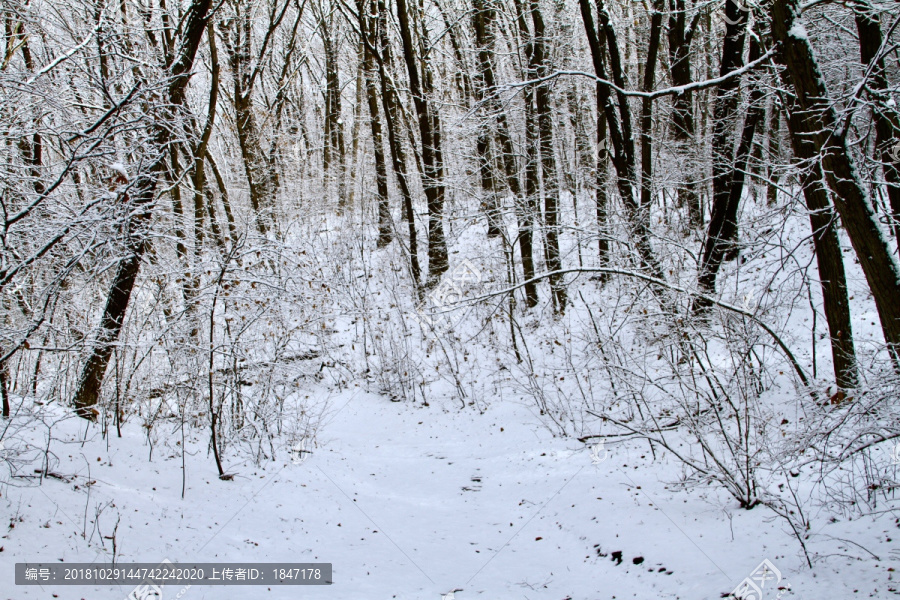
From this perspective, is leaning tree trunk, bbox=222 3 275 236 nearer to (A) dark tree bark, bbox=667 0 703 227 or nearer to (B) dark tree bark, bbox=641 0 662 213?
(B) dark tree bark, bbox=641 0 662 213

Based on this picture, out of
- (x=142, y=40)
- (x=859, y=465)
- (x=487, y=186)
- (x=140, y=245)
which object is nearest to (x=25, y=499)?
(x=140, y=245)

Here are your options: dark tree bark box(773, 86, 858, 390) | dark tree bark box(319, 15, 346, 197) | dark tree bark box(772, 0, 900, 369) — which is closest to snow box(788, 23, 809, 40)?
dark tree bark box(772, 0, 900, 369)

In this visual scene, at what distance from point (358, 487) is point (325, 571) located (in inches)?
66.2

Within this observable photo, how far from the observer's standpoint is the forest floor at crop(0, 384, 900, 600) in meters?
3.21

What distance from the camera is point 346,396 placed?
8.68m

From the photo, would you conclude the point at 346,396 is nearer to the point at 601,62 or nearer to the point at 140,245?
the point at 140,245

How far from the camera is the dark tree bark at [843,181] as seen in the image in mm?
3566

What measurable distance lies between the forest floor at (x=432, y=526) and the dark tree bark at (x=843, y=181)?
4.80 feet

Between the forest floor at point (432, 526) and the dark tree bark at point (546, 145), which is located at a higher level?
the dark tree bark at point (546, 145)

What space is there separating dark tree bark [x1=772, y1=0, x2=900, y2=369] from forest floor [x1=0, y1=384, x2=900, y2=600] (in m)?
1.46

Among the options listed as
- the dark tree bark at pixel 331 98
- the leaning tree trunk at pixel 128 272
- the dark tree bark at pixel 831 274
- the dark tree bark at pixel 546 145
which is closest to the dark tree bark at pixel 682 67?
the dark tree bark at pixel 546 145

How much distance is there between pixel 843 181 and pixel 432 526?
410cm

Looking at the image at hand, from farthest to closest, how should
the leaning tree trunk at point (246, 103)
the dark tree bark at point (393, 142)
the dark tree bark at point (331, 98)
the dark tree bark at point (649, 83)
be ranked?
the dark tree bark at point (331, 98), the leaning tree trunk at point (246, 103), the dark tree bark at point (393, 142), the dark tree bark at point (649, 83)

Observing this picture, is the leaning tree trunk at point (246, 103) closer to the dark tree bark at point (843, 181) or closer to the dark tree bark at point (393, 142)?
the dark tree bark at point (393, 142)
